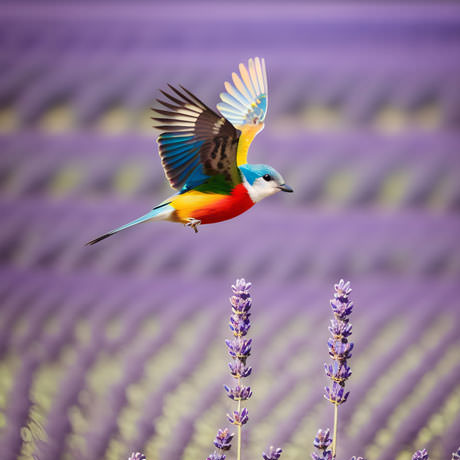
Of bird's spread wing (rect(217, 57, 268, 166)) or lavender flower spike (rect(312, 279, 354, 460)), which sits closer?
lavender flower spike (rect(312, 279, 354, 460))

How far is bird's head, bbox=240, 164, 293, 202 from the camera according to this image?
0.52m

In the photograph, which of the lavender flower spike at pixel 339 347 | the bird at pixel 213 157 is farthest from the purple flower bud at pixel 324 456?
the bird at pixel 213 157

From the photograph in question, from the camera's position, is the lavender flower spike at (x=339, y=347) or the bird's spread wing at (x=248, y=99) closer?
the lavender flower spike at (x=339, y=347)

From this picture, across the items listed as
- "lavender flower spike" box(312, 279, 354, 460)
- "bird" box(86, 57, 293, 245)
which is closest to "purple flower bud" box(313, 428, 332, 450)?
"lavender flower spike" box(312, 279, 354, 460)

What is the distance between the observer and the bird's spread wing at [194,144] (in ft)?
1.51

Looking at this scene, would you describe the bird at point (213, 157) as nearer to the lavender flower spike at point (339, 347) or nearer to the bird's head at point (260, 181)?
the bird's head at point (260, 181)

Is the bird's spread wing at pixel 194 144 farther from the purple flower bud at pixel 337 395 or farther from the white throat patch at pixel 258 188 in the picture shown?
the purple flower bud at pixel 337 395

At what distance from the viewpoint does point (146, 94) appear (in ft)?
2.48

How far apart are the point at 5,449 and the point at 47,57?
45cm

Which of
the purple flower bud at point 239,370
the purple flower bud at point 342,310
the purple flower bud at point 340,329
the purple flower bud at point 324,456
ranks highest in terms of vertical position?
the purple flower bud at point 342,310

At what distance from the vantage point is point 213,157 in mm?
493

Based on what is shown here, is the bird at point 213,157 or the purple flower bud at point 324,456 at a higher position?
the bird at point 213,157

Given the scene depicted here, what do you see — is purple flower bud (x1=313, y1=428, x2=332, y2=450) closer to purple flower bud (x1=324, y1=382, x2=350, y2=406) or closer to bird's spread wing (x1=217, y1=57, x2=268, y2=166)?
purple flower bud (x1=324, y1=382, x2=350, y2=406)

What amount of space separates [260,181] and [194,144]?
66 millimetres
